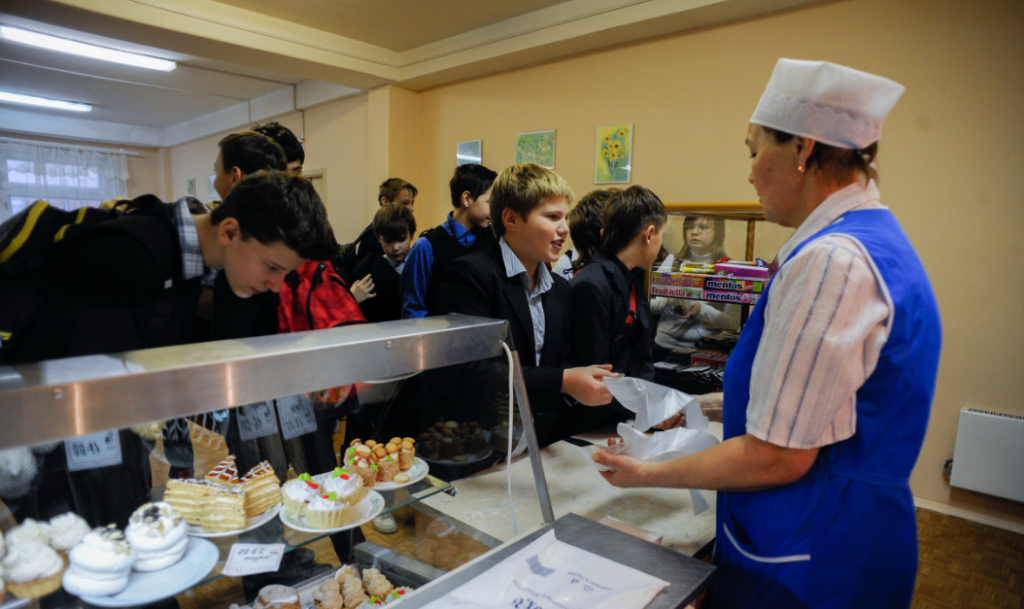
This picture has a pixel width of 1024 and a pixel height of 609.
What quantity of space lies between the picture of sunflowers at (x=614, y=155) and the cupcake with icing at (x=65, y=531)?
14.2ft

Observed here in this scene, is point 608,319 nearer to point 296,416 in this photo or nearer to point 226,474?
point 296,416

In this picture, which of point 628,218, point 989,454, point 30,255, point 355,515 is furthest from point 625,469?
point 989,454

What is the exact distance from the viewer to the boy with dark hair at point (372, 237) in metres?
4.05

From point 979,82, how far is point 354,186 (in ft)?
19.5

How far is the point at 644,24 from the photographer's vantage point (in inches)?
162

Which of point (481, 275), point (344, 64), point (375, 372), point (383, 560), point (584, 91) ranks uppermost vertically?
point (344, 64)

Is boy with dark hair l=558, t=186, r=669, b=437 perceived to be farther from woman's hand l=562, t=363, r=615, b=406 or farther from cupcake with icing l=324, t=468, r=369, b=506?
cupcake with icing l=324, t=468, r=369, b=506

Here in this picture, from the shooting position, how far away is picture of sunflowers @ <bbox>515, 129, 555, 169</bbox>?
5137 mm

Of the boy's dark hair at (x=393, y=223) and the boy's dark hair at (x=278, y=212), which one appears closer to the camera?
the boy's dark hair at (x=278, y=212)

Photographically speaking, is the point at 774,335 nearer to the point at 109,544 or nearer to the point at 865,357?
the point at 865,357

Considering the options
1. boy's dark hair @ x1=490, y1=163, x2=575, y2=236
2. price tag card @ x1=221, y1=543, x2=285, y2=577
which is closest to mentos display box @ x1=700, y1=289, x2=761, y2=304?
boy's dark hair @ x1=490, y1=163, x2=575, y2=236

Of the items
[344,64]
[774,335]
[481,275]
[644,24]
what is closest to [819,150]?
[774,335]

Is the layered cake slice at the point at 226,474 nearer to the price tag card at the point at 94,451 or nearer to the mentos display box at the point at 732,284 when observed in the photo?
the price tag card at the point at 94,451

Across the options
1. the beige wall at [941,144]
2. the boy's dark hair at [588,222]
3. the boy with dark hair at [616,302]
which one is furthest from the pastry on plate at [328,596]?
the beige wall at [941,144]
